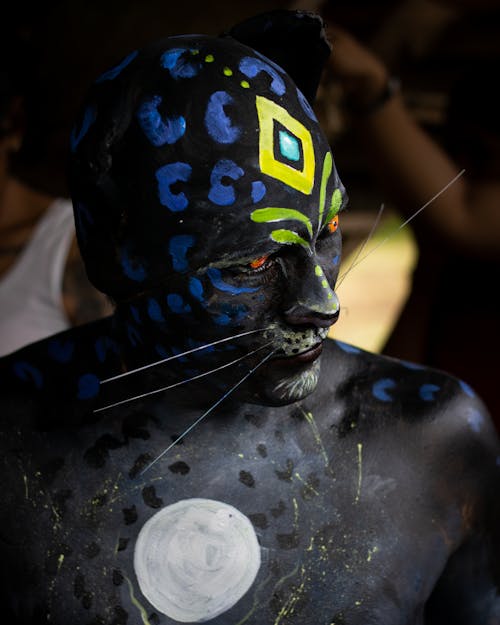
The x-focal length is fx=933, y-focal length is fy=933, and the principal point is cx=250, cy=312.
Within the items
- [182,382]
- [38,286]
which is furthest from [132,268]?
[38,286]

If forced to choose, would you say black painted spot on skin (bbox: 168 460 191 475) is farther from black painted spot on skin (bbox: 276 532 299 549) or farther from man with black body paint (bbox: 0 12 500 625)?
black painted spot on skin (bbox: 276 532 299 549)

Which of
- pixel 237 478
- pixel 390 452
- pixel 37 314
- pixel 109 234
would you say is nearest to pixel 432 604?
pixel 390 452

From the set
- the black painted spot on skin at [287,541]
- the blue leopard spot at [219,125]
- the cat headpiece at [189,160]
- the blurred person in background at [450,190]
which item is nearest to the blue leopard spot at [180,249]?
the cat headpiece at [189,160]

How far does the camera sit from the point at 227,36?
42.9 inches

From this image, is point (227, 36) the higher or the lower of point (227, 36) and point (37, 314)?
the higher

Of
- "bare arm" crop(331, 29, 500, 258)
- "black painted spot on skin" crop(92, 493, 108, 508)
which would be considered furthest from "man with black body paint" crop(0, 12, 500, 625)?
"bare arm" crop(331, 29, 500, 258)

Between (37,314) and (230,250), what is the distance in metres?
1.09

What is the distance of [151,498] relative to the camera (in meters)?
1.15

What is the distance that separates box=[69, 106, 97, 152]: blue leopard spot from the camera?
1.01 m

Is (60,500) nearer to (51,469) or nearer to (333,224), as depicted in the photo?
(51,469)

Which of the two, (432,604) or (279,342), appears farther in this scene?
(432,604)

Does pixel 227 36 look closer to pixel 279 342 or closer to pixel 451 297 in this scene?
pixel 279 342

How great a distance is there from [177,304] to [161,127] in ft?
0.61

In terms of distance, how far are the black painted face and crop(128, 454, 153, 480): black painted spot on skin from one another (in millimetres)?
196
